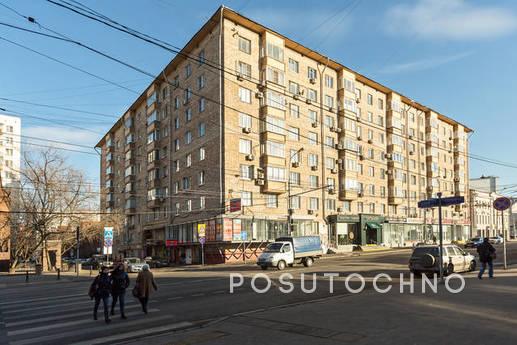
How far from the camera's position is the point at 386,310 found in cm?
1086

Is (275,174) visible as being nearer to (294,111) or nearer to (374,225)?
(294,111)

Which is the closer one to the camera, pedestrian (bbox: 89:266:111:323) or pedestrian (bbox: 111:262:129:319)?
pedestrian (bbox: 89:266:111:323)

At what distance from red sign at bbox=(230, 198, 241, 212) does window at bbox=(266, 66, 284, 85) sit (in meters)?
13.9

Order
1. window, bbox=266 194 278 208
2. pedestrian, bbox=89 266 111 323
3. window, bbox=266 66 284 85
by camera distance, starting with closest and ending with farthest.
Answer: pedestrian, bbox=89 266 111 323 → window, bbox=266 194 278 208 → window, bbox=266 66 284 85

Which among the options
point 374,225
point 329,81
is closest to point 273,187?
point 329,81

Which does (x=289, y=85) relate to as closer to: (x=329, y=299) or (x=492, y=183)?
(x=329, y=299)

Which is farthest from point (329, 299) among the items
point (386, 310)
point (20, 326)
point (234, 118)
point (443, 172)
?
point (443, 172)

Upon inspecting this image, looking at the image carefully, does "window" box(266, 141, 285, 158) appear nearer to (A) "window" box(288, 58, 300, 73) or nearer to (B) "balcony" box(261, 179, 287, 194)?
(B) "balcony" box(261, 179, 287, 194)

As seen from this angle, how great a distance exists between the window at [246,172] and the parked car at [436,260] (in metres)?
26.8

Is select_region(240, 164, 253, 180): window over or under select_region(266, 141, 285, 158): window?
under

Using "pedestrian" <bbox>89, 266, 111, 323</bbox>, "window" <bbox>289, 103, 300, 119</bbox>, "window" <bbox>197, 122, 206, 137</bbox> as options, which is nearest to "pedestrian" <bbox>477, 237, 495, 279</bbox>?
"pedestrian" <bbox>89, 266, 111, 323</bbox>

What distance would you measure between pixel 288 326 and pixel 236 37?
41.0 meters

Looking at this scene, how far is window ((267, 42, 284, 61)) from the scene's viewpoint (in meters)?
48.7

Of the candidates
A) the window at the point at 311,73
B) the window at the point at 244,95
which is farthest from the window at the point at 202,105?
the window at the point at 311,73
